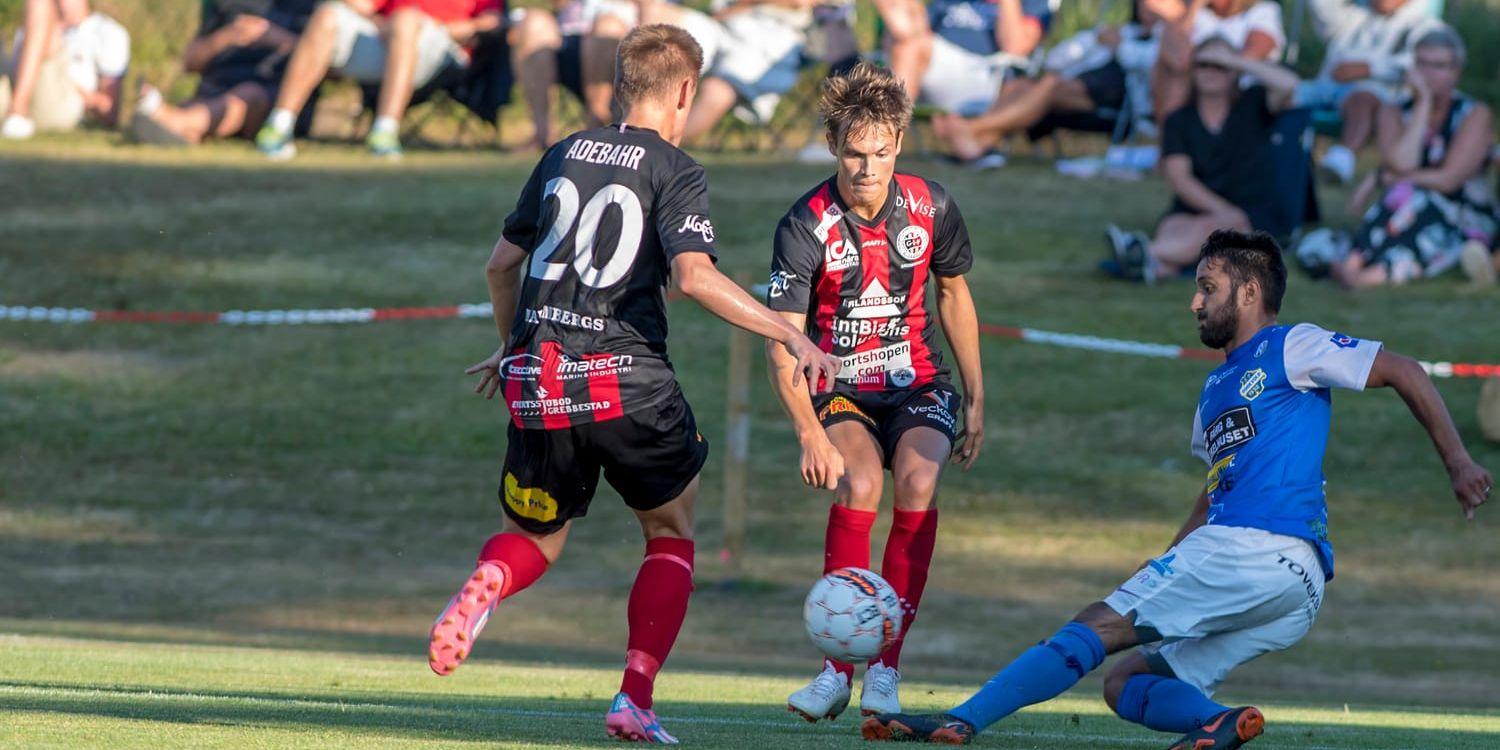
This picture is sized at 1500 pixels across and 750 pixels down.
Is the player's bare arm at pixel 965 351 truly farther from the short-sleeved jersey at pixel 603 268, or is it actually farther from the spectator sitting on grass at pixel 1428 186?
the spectator sitting on grass at pixel 1428 186

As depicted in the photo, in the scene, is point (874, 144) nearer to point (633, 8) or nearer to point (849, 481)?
point (849, 481)

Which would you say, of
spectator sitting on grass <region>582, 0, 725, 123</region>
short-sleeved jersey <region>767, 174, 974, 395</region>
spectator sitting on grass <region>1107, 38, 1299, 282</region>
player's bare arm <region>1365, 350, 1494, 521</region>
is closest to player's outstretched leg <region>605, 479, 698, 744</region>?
short-sleeved jersey <region>767, 174, 974, 395</region>

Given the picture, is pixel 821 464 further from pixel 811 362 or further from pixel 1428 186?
pixel 1428 186

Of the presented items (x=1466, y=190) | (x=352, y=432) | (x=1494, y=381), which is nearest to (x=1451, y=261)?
(x=1466, y=190)

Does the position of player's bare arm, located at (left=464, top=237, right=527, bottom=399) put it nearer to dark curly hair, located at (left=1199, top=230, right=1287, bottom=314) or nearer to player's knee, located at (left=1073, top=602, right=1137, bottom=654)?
player's knee, located at (left=1073, top=602, right=1137, bottom=654)

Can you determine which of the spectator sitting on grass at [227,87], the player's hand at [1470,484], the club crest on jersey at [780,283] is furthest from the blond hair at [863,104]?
the spectator sitting on grass at [227,87]

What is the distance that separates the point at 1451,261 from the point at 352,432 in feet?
29.3

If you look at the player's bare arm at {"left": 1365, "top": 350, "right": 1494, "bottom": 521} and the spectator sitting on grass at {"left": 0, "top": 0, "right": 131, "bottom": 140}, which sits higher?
the player's bare arm at {"left": 1365, "top": 350, "right": 1494, "bottom": 521}

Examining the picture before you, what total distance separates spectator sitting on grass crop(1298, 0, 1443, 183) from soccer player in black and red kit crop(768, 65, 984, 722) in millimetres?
10799

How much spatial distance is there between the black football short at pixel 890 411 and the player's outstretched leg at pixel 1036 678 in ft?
3.70

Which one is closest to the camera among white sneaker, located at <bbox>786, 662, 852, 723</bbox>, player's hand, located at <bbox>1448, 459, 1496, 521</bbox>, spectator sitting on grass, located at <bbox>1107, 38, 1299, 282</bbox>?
player's hand, located at <bbox>1448, 459, 1496, 521</bbox>

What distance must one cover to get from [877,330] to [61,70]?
16117 millimetres

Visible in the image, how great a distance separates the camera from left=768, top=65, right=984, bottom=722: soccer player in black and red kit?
21.9 feet

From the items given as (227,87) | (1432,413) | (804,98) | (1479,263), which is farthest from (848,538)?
(804,98)
